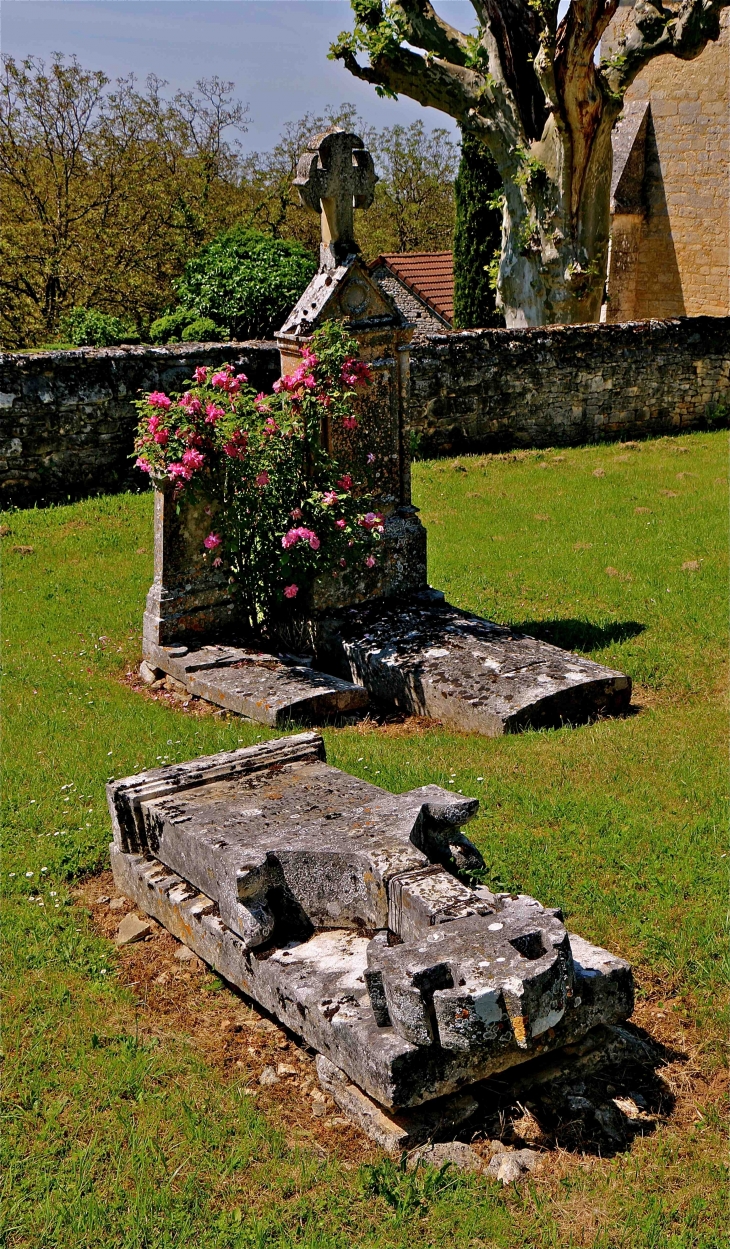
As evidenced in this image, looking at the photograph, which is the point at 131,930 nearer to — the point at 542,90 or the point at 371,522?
Answer: the point at 371,522

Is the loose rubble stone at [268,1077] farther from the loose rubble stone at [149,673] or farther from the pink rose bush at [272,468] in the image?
the pink rose bush at [272,468]

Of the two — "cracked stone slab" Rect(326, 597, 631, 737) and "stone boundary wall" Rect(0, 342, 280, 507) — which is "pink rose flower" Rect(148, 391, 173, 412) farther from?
"stone boundary wall" Rect(0, 342, 280, 507)

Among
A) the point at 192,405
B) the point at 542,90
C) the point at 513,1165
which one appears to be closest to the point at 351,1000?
the point at 513,1165

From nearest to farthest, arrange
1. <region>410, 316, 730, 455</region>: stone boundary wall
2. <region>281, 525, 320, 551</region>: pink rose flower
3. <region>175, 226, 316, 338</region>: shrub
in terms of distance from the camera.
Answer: <region>281, 525, 320, 551</region>: pink rose flower, <region>410, 316, 730, 455</region>: stone boundary wall, <region>175, 226, 316, 338</region>: shrub

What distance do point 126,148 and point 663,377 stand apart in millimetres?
15472

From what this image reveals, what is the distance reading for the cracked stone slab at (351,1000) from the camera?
3145 millimetres

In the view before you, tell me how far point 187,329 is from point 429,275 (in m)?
9.65

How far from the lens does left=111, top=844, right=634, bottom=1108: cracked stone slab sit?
10.3ft

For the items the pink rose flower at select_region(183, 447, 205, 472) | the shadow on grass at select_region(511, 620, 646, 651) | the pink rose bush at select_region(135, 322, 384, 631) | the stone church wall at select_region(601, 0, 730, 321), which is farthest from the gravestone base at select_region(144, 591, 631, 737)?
the stone church wall at select_region(601, 0, 730, 321)

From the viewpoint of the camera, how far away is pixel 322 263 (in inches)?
311

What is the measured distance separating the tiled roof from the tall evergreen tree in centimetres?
157

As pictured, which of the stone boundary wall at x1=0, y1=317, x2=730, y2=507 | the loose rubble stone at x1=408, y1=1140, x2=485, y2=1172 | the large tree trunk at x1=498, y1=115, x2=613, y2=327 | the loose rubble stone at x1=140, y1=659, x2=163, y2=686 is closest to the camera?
the loose rubble stone at x1=408, y1=1140, x2=485, y2=1172

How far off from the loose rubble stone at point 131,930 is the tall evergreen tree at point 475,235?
57.9 feet

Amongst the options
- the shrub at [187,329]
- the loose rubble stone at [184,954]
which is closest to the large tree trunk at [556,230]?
the shrub at [187,329]
